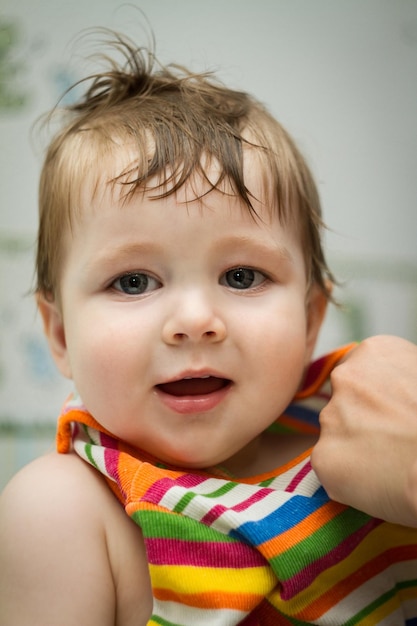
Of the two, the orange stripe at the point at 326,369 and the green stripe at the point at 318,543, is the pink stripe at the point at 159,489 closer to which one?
the green stripe at the point at 318,543

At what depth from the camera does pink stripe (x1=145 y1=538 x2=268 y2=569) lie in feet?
2.23

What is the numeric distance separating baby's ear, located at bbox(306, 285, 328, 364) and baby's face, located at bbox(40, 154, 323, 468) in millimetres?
153

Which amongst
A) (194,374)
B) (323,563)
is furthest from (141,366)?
(323,563)

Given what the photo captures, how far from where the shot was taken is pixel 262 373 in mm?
776

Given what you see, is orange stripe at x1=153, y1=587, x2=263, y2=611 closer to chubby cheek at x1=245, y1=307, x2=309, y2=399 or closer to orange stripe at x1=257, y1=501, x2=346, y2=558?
orange stripe at x1=257, y1=501, x2=346, y2=558

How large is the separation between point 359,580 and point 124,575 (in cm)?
25

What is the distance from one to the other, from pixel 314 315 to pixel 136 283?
0.30 meters

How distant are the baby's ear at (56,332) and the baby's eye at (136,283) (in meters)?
0.14

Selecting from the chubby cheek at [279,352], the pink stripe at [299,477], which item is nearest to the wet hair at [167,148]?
the chubby cheek at [279,352]

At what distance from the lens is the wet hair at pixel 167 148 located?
0.79m

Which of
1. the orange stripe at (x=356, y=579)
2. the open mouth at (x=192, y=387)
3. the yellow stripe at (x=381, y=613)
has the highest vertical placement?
the open mouth at (x=192, y=387)

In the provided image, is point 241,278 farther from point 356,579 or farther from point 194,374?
point 356,579

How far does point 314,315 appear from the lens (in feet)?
3.19

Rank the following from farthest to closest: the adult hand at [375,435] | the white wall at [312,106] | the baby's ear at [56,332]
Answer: the white wall at [312,106]
the baby's ear at [56,332]
the adult hand at [375,435]
